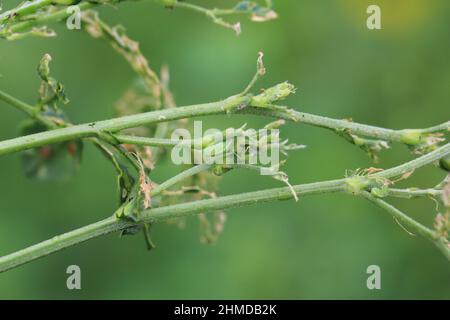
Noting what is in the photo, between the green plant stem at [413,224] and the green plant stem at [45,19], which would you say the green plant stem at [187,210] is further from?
the green plant stem at [45,19]

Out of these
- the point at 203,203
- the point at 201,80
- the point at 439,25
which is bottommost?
the point at 203,203

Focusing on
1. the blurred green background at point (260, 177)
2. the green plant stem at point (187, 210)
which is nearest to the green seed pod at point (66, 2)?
the green plant stem at point (187, 210)

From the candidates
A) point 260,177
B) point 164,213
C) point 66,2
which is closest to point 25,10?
point 66,2

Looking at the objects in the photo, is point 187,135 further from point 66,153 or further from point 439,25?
point 439,25

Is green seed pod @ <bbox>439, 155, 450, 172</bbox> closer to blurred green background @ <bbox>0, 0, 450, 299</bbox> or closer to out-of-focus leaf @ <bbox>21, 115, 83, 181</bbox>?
out-of-focus leaf @ <bbox>21, 115, 83, 181</bbox>

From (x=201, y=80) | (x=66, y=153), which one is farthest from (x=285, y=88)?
(x=201, y=80)

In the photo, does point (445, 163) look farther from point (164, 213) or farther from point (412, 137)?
point (164, 213)

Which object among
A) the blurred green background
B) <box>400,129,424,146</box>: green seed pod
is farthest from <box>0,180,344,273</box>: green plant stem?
the blurred green background
